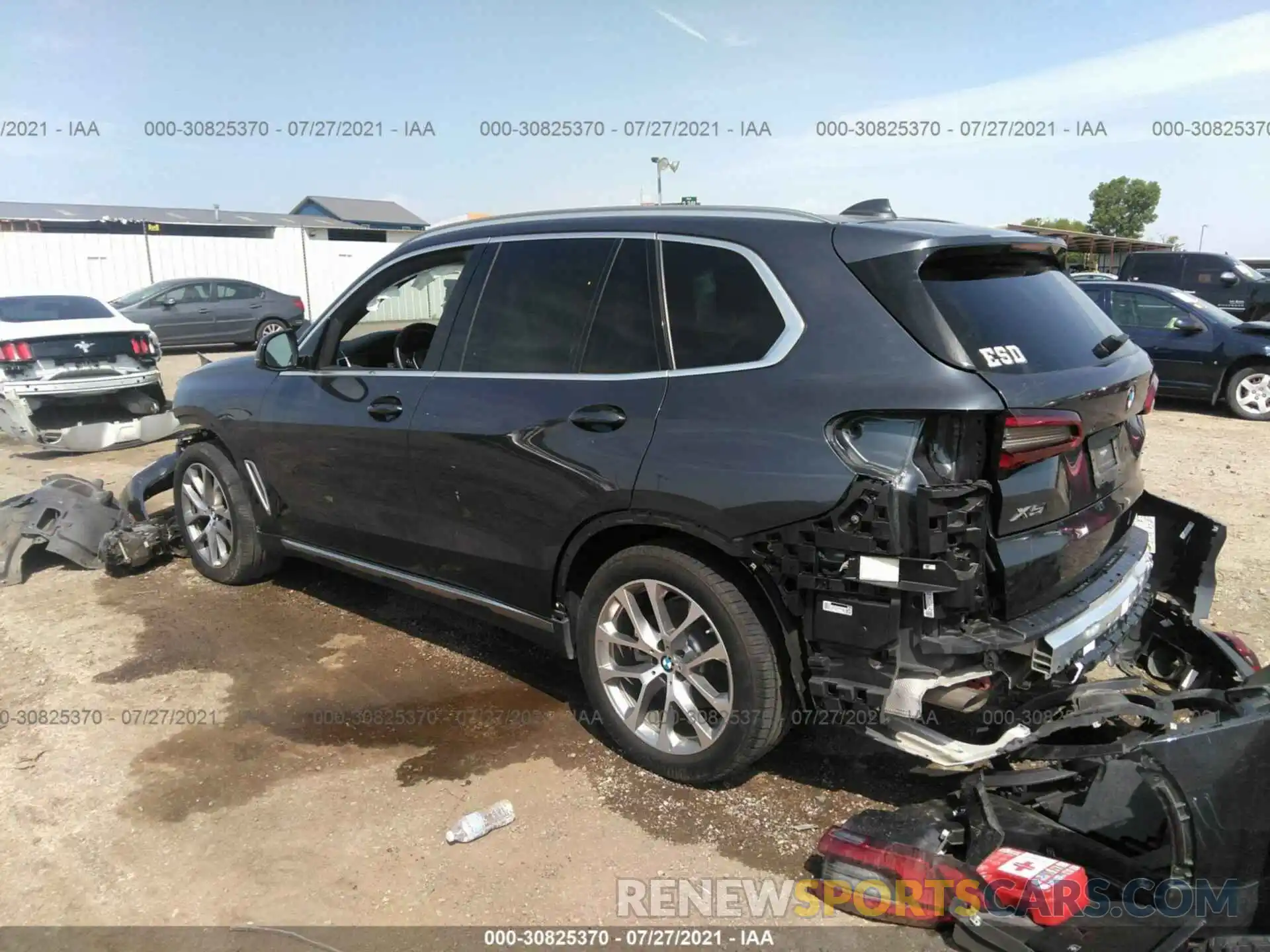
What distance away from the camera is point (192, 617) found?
5008mm

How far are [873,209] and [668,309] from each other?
90 centimetres

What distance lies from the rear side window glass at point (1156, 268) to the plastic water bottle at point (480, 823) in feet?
53.0

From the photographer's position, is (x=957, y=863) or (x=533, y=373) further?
(x=533, y=373)

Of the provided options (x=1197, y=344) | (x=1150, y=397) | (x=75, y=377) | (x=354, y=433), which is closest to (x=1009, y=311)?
(x=1150, y=397)

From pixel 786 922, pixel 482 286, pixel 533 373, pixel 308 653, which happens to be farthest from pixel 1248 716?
pixel 308 653

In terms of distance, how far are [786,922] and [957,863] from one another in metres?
0.54

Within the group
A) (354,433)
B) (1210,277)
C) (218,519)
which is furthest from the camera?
(1210,277)

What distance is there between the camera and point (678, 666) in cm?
322

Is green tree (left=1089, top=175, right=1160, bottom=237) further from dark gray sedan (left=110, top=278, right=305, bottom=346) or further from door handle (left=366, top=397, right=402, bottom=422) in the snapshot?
door handle (left=366, top=397, right=402, bottom=422)

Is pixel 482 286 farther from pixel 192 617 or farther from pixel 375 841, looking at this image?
pixel 192 617

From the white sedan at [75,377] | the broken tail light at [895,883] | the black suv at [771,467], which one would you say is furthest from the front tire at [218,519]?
the white sedan at [75,377]

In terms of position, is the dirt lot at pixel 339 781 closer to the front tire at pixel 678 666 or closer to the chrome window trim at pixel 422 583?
the front tire at pixel 678 666

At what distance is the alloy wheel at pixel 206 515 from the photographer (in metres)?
5.29
